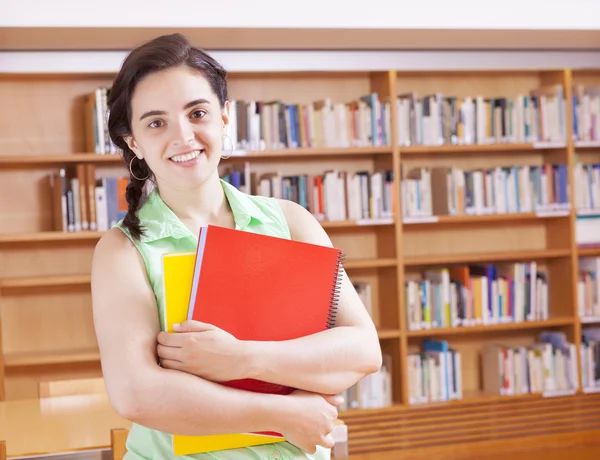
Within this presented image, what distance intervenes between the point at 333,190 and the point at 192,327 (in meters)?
3.72

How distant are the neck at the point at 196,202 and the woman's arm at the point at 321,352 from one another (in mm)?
136

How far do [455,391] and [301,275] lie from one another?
158 inches

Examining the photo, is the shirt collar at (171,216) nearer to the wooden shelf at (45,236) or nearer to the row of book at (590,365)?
the wooden shelf at (45,236)

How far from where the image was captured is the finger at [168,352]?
3.76 ft

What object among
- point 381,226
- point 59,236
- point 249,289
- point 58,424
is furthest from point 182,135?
point 381,226

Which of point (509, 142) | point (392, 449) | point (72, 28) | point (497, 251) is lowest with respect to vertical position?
point (392, 449)

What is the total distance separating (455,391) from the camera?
5008 millimetres

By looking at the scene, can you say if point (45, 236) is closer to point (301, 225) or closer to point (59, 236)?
point (59, 236)

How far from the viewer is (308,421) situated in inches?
47.2

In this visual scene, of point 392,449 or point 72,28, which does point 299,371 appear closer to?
point 72,28

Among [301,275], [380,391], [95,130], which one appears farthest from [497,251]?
[301,275]

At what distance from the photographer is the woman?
114 centimetres

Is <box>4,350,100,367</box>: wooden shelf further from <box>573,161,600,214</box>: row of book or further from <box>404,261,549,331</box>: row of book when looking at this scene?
<box>573,161,600,214</box>: row of book

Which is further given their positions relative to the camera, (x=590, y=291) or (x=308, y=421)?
(x=590, y=291)
